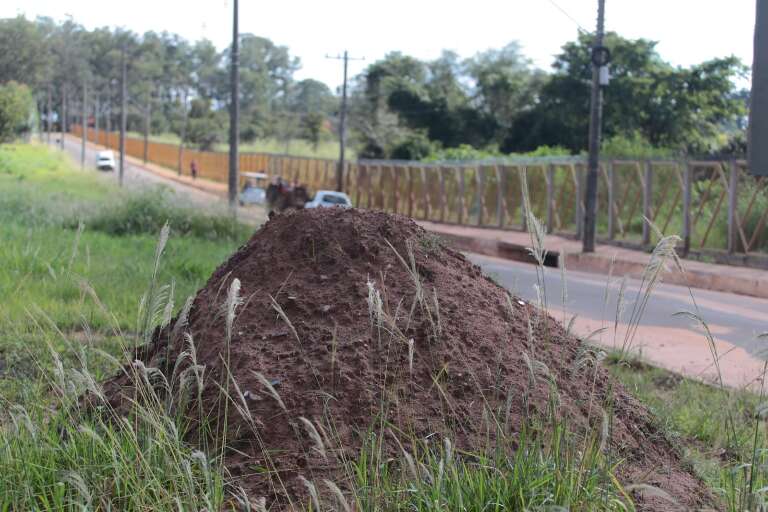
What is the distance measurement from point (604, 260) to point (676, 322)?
883 centimetres

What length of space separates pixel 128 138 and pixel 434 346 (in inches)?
4003

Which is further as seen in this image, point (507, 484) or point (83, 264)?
point (83, 264)

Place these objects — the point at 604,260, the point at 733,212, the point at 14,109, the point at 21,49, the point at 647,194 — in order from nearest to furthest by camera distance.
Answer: the point at 733,212
the point at 604,260
the point at 21,49
the point at 647,194
the point at 14,109

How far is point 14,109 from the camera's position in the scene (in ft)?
79.2

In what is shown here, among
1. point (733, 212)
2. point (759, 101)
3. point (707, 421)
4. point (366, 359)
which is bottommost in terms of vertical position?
point (707, 421)

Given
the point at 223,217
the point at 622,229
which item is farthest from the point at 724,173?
the point at 223,217

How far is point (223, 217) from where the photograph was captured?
60.1 feet

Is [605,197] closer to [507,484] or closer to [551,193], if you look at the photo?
[551,193]

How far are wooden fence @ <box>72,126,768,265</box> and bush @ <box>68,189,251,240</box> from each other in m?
5.69

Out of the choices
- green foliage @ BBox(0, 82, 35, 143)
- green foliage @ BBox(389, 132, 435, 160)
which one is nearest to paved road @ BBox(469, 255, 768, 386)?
green foliage @ BBox(0, 82, 35, 143)

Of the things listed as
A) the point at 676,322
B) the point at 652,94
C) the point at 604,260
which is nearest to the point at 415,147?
the point at 652,94

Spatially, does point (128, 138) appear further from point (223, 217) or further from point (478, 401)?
point (478, 401)

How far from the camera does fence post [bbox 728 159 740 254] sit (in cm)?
1838

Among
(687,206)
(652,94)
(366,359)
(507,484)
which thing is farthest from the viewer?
(652,94)
